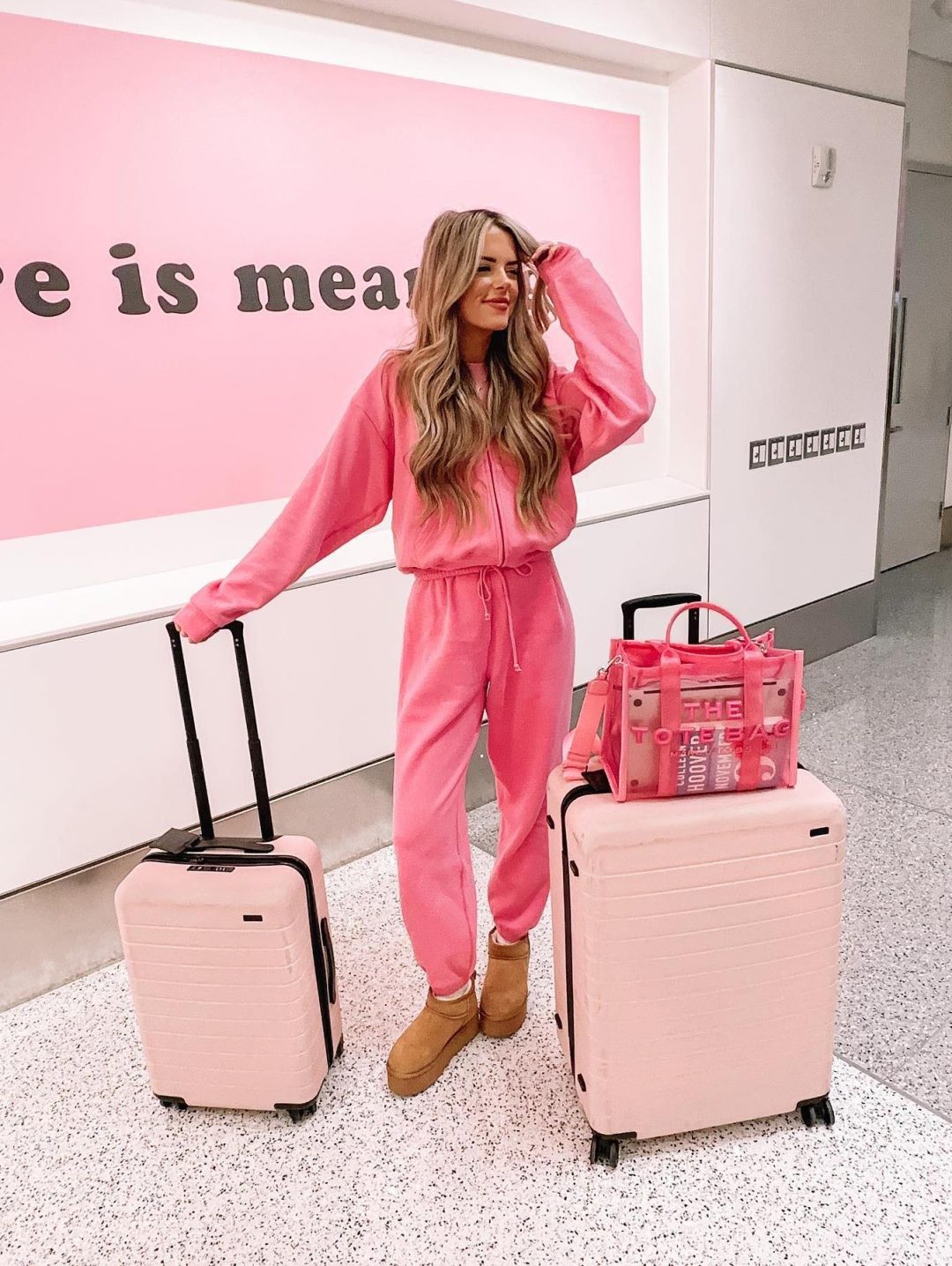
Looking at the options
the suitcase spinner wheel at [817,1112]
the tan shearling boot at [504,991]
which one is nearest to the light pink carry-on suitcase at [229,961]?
the tan shearling boot at [504,991]

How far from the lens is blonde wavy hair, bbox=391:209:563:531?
1558 mm

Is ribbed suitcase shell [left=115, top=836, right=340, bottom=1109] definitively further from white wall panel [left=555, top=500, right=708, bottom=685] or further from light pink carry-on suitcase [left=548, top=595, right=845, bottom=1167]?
white wall panel [left=555, top=500, right=708, bottom=685]

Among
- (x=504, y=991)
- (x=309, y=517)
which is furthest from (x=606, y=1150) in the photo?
(x=309, y=517)

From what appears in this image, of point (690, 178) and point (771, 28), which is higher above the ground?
point (771, 28)

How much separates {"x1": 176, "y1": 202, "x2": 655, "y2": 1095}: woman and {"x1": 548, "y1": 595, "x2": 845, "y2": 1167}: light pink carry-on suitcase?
0.23 m

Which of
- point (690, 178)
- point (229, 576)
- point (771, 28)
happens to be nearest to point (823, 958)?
point (229, 576)

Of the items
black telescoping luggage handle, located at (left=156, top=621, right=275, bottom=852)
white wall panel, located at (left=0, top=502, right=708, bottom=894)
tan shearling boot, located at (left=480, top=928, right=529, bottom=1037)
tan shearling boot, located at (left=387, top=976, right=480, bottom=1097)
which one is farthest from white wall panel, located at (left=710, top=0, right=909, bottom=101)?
tan shearling boot, located at (left=387, top=976, right=480, bottom=1097)

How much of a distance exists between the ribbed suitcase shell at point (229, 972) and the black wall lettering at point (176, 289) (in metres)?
1.35

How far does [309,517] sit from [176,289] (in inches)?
37.5

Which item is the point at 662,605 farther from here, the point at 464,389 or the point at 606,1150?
the point at 606,1150

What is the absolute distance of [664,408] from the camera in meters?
3.45

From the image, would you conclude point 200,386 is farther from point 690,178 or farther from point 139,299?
point 690,178

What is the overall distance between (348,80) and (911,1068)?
107 inches

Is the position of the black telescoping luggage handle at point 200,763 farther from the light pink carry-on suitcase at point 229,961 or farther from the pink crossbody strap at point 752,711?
the pink crossbody strap at point 752,711
